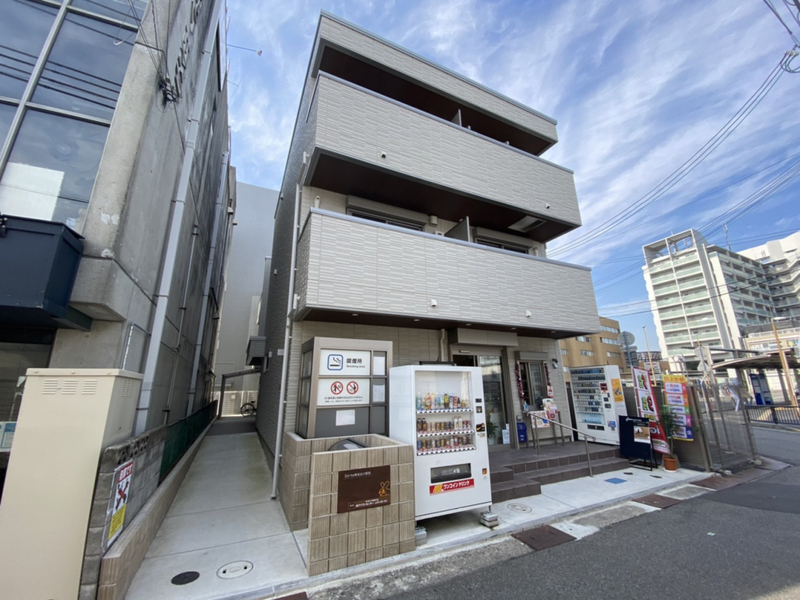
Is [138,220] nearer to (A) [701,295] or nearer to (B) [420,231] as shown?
(B) [420,231]

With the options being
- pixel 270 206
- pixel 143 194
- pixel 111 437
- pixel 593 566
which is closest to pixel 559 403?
pixel 593 566

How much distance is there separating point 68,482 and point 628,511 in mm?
6924

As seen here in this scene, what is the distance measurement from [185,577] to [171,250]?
443 centimetres

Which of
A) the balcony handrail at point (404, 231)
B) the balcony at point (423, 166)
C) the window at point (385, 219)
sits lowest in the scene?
the balcony handrail at point (404, 231)

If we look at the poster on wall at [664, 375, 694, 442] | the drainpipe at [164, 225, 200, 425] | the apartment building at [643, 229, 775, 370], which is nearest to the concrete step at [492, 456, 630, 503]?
the poster on wall at [664, 375, 694, 442]

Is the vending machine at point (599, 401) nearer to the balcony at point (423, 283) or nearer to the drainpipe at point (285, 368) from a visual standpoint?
the balcony at point (423, 283)

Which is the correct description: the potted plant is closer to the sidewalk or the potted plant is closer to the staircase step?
the sidewalk

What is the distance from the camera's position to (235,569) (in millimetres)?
3342

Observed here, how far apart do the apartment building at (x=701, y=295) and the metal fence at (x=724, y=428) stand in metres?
44.2

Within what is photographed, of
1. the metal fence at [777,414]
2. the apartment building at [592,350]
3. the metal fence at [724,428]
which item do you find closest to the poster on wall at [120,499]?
the metal fence at [724,428]

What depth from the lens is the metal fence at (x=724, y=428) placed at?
7137mm

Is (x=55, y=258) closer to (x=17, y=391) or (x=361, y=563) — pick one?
(x=17, y=391)

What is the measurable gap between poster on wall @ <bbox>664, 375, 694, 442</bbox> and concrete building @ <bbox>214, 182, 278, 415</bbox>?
19.4m

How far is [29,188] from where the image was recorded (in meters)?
3.44
